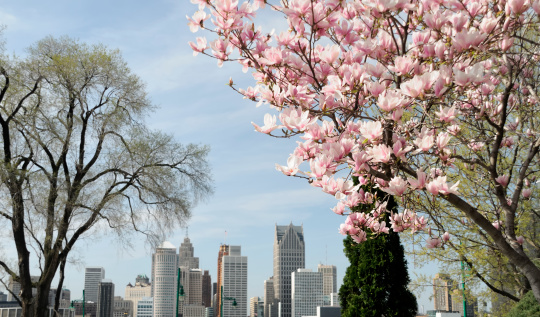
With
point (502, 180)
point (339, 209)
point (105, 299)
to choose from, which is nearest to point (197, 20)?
point (339, 209)

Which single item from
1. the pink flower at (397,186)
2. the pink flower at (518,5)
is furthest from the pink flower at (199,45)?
the pink flower at (518,5)

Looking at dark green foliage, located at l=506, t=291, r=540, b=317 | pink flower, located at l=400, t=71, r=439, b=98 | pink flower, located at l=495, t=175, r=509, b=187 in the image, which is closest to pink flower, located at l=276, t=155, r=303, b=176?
pink flower, located at l=400, t=71, r=439, b=98

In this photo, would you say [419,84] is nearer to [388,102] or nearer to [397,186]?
[388,102]

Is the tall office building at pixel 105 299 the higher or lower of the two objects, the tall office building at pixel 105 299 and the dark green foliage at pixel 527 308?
the lower

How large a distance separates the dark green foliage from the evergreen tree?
85.1 inches

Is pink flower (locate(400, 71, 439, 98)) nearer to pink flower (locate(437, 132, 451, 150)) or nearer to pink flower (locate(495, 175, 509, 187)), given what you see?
pink flower (locate(437, 132, 451, 150))

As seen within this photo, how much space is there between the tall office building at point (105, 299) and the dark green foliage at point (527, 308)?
161675 millimetres

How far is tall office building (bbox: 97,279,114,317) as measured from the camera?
158 metres

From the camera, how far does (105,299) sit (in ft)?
536

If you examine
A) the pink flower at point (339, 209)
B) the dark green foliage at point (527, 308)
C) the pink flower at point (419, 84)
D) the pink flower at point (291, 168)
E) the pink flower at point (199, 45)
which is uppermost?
the pink flower at point (199, 45)

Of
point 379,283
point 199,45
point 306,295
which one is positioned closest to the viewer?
point 199,45

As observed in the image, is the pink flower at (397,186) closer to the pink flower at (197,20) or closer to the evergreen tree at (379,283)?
the pink flower at (197,20)

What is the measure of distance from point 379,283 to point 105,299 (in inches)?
6606

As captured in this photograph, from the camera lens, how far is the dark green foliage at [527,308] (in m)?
8.35
